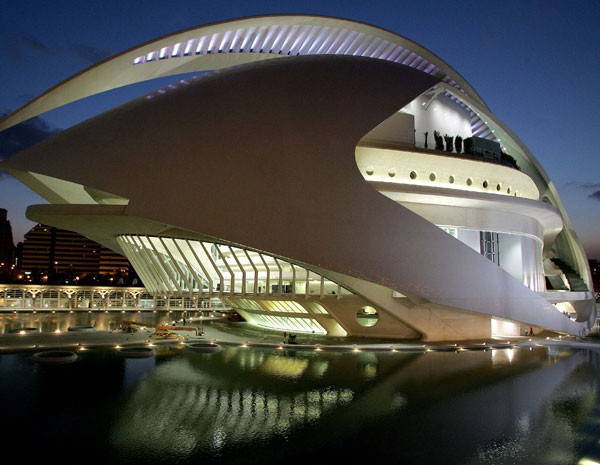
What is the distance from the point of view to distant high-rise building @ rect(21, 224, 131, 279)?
116250 millimetres

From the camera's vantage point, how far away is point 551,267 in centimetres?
3381

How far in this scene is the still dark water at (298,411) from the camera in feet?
24.1

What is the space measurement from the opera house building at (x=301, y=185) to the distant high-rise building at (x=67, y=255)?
101060mm

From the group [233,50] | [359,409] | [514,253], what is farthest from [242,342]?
[514,253]

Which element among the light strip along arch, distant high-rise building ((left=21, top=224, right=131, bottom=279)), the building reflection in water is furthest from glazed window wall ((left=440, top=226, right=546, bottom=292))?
distant high-rise building ((left=21, top=224, right=131, bottom=279))

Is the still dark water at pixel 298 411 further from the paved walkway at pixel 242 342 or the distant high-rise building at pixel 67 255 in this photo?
the distant high-rise building at pixel 67 255

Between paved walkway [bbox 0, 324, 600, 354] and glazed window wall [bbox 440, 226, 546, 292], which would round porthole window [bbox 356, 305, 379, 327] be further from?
glazed window wall [bbox 440, 226, 546, 292]

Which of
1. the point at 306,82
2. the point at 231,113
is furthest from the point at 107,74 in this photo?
the point at 306,82

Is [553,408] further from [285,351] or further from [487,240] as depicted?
[487,240]

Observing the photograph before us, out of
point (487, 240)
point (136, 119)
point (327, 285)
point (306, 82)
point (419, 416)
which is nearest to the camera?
point (419, 416)

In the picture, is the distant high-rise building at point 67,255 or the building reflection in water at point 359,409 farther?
the distant high-rise building at point 67,255

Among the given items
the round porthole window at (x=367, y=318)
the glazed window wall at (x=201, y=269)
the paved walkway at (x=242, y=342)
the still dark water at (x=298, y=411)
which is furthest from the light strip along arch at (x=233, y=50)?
the round porthole window at (x=367, y=318)

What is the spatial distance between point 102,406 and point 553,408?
923 cm

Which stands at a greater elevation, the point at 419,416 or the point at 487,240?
the point at 487,240
